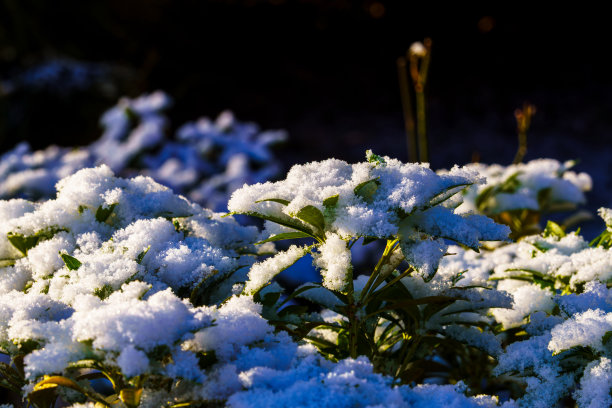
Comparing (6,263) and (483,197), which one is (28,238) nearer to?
(6,263)

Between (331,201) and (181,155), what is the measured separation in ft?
10.3

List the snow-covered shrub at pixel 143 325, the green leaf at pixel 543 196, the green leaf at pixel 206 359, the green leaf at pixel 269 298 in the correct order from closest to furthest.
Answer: the snow-covered shrub at pixel 143 325
the green leaf at pixel 206 359
the green leaf at pixel 269 298
the green leaf at pixel 543 196

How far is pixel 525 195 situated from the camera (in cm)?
199

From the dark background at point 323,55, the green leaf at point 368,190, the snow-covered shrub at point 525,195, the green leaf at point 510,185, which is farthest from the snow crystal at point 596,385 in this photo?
the dark background at point 323,55

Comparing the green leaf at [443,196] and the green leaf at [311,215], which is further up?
the green leaf at [443,196]

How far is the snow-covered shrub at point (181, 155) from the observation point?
3.60 metres

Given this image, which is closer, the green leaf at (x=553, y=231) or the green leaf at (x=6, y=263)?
the green leaf at (x=6, y=263)

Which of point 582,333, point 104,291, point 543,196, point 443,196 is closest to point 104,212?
point 104,291

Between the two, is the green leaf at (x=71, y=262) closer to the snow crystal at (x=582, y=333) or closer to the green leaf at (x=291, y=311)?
the green leaf at (x=291, y=311)

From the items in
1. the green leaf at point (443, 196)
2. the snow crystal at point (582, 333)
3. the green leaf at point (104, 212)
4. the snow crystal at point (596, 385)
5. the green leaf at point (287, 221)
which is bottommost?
the snow crystal at point (596, 385)

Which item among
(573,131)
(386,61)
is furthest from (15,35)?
(573,131)

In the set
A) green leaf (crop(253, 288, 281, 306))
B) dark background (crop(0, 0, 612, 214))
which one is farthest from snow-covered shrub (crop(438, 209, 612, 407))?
dark background (crop(0, 0, 612, 214))

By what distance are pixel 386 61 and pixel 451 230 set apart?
772 cm

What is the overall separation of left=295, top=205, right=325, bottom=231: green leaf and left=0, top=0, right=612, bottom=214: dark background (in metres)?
6.20
